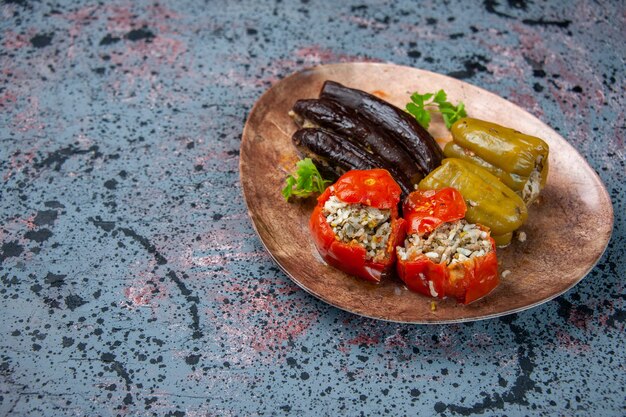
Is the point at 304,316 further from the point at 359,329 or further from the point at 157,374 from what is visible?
the point at 157,374

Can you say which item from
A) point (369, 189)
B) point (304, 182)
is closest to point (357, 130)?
point (304, 182)

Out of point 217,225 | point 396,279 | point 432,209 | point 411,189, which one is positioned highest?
point 432,209

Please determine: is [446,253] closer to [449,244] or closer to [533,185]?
[449,244]

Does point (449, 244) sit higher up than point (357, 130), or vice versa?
point (357, 130)

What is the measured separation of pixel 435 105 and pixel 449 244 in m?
1.22

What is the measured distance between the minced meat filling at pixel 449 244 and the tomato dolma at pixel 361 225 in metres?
0.09

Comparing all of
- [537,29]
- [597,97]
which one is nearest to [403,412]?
[597,97]

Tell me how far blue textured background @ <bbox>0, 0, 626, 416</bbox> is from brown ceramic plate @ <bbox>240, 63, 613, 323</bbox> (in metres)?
0.22

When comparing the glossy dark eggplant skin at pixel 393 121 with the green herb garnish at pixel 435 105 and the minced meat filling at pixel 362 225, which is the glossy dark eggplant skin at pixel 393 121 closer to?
the green herb garnish at pixel 435 105

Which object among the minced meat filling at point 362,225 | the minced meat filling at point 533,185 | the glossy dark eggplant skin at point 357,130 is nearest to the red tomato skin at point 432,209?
the minced meat filling at point 362,225

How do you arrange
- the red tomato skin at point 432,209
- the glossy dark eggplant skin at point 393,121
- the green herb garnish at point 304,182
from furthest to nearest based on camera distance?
the glossy dark eggplant skin at point 393,121
the green herb garnish at point 304,182
the red tomato skin at point 432,209

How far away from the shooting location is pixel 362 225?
3.44 meters

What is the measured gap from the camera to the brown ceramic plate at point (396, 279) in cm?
337

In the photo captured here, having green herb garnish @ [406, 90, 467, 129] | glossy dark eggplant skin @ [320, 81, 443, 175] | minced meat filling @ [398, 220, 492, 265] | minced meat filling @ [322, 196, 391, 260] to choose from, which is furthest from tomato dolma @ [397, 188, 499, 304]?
green herb garnish @ [406, 90, 467, 129]
